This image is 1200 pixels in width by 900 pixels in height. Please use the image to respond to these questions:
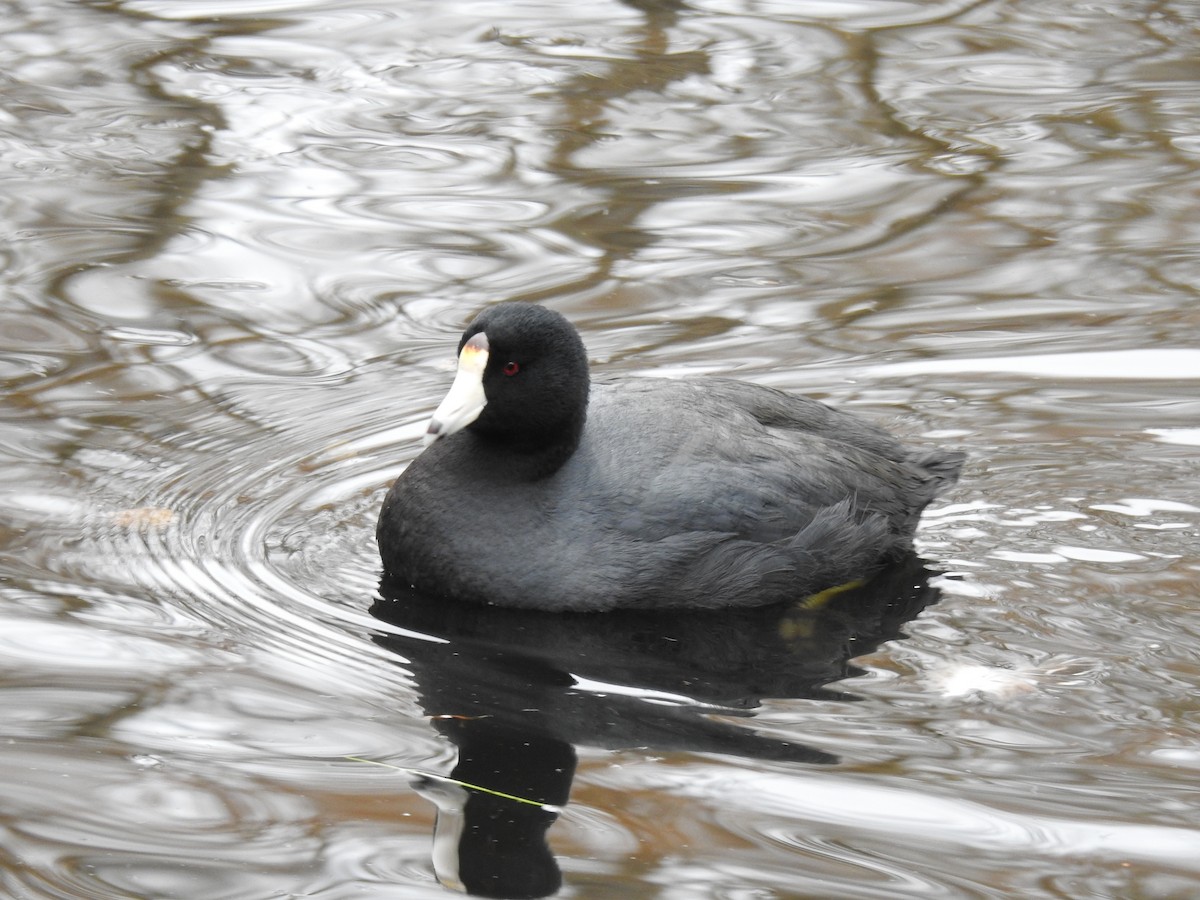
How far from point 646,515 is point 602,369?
1.73 m

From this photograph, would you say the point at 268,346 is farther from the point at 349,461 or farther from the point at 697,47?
the point at 697,47

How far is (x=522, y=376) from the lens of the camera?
16.9 ft

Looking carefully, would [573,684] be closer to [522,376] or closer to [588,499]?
[588,499]

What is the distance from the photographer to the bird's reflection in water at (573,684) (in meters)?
→ 3.90

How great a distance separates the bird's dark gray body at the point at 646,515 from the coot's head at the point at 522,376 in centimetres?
10

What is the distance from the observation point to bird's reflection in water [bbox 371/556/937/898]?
12.8 ft

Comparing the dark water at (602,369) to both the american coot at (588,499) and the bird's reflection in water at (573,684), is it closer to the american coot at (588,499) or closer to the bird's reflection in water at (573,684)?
the bird's reflection in water at (573,684)

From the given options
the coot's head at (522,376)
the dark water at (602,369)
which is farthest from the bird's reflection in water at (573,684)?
the coot's head at (522,376)

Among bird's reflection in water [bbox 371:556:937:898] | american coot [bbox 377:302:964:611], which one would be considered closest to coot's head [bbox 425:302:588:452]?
american coot [bbox 377:302:964:611]

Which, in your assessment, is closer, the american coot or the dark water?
the dark water

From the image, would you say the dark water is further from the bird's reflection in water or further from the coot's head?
the coot's head

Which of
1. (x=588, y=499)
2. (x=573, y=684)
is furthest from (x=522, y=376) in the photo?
(x=573, y=684)

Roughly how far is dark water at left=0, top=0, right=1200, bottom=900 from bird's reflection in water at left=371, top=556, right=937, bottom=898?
2cm

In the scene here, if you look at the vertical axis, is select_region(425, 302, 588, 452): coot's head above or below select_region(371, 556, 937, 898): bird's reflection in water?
above
